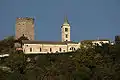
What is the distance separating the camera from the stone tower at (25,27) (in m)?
76.3

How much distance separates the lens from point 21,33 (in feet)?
251

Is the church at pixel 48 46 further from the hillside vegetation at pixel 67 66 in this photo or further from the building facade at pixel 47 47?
the hillside vegetation at pixel 67 66

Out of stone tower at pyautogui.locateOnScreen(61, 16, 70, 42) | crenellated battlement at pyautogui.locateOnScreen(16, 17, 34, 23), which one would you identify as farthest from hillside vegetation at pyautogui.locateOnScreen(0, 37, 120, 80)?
crenellated battlement at pyautogui.locateOnScreen(16, 17, 34, 23)

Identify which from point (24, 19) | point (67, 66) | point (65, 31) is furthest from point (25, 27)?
point (67, 66)

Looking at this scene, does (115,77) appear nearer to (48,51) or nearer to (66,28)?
(48,51)

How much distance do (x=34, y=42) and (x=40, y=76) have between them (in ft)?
61.6

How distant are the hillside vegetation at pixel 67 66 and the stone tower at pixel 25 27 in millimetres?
17371

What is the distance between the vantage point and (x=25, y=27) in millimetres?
77062

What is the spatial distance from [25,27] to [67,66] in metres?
29.1

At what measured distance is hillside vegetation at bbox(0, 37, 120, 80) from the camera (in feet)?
151

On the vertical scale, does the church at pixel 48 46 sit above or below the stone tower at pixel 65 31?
below

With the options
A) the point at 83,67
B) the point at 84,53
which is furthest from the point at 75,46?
the point at 83,67

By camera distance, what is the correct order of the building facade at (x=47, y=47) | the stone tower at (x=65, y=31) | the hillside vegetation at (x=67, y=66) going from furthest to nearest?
the stone tower at (x=65, y=31) → the building facade at (x=47, y=47) → the hillside vegetation at (x=67, y=66)

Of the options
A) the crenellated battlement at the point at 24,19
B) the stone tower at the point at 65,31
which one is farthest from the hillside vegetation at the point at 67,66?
the crenellated battlement at the point at 24,19
